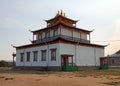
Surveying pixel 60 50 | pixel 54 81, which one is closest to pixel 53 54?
pixel 60 50

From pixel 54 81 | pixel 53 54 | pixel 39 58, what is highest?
pixel 53 54

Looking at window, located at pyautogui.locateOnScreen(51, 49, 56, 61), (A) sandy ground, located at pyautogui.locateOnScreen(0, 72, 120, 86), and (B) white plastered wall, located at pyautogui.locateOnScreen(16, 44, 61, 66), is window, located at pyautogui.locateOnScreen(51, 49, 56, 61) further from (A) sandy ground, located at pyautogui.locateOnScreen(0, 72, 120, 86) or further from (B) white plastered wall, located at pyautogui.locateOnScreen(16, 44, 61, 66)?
(A) sandy ground, located at pyautogui.locateOnScreen(0, 72, 120, 86)

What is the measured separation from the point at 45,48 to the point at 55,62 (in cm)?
360

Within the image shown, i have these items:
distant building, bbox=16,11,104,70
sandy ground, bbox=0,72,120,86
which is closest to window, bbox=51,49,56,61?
distant building, bbox=16,11,104,70

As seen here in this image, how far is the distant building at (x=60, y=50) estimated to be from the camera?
1291 inches

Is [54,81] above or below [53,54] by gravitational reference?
below

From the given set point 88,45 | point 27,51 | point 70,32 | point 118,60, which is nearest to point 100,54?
point 88,45

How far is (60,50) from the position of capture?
32.2m

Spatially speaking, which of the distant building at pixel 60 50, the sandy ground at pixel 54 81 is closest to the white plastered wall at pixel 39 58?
the distant building at pixel 60 50

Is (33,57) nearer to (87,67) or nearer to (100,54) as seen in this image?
(87,67)

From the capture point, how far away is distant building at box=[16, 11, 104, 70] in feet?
108

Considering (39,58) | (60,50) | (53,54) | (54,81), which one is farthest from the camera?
(39,58)

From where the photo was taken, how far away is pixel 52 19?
41156 millimetres

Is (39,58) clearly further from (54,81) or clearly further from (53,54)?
(54,81)
